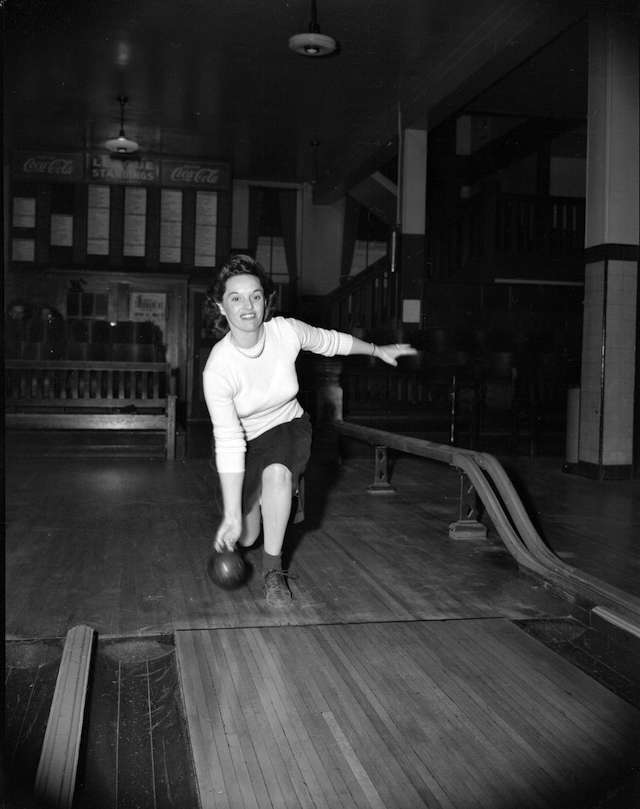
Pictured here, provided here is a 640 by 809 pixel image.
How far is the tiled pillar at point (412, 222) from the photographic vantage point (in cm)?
959

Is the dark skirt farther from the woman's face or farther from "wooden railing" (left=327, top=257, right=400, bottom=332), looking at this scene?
"wooden railing" (left=327, top=257, right=400, bottom=332)

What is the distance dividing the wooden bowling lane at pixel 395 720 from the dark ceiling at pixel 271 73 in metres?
5.72

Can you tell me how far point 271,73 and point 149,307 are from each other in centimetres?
416

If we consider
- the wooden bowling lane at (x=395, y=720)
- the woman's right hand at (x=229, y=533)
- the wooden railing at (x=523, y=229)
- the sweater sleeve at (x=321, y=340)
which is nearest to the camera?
the wooden bowling lane at (x=395, y=720)

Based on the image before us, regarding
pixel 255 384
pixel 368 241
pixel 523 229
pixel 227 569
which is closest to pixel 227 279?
pixel 255 384

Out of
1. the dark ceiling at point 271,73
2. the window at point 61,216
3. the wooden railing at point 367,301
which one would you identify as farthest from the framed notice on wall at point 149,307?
the wooden railing at point 367,301

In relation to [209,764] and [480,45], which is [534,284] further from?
[209,764]

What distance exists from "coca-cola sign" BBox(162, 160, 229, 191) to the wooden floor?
7.81 meters

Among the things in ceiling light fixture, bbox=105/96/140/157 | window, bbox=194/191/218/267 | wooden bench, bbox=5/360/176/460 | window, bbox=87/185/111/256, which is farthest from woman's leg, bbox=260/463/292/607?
window, bbox=87/185/111/256

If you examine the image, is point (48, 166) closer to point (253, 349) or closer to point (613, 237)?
point (613, 237)

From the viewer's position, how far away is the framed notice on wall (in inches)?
448

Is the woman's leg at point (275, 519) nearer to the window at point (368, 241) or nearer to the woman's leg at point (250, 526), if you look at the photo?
the woman's leg at point (250, 526)

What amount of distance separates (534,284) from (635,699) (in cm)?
907

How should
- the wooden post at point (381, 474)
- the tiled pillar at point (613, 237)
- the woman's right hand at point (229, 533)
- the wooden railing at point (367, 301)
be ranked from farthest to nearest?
the wooden railing at point (367, 301) → the tiled pillar at point (613, 237) → the wooden post at point (381, 474) → the woman's right hand at point (229, 533)
